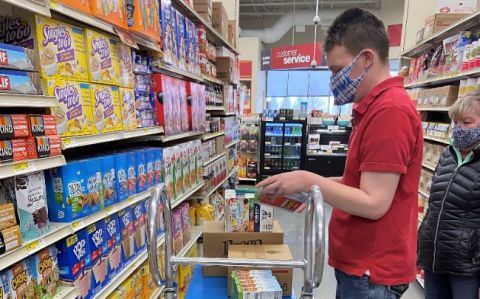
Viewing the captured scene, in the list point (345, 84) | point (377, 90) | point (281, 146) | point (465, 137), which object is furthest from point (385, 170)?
point (281, 146)

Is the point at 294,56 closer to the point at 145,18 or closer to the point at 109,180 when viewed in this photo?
the point at 145,18

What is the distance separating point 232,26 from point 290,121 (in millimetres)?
3370

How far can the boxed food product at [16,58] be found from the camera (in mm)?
1120

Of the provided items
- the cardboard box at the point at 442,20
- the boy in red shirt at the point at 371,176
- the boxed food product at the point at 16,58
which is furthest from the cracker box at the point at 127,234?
the cardboard box at the point at 442,20

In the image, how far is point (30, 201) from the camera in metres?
1.29

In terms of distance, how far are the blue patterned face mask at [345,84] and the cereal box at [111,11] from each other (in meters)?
1.19

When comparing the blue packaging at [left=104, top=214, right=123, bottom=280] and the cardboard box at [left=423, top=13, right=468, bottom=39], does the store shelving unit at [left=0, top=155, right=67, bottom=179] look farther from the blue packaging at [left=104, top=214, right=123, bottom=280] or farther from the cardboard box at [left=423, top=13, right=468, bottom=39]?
the cardboard box at [left=423, top=13, right=468, bottom=39]

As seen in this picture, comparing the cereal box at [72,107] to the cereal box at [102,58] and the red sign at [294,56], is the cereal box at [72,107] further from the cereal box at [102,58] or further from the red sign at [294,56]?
the red sign at [294,56]

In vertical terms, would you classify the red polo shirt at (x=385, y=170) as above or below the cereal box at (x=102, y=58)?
below

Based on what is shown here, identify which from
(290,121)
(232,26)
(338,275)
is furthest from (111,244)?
(290,121)

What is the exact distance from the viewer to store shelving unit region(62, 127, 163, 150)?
1.45 meters

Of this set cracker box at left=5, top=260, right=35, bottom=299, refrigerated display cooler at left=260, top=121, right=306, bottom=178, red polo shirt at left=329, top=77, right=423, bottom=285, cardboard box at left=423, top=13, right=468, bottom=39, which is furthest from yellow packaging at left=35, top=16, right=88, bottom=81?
refrigerated display cooler at left=260, top=121, right=306, bottom=178

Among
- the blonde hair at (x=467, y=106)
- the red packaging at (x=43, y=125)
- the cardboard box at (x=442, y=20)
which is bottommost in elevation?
the red packaging at (x=43, y=125)

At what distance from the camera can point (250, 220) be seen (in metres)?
1.87
